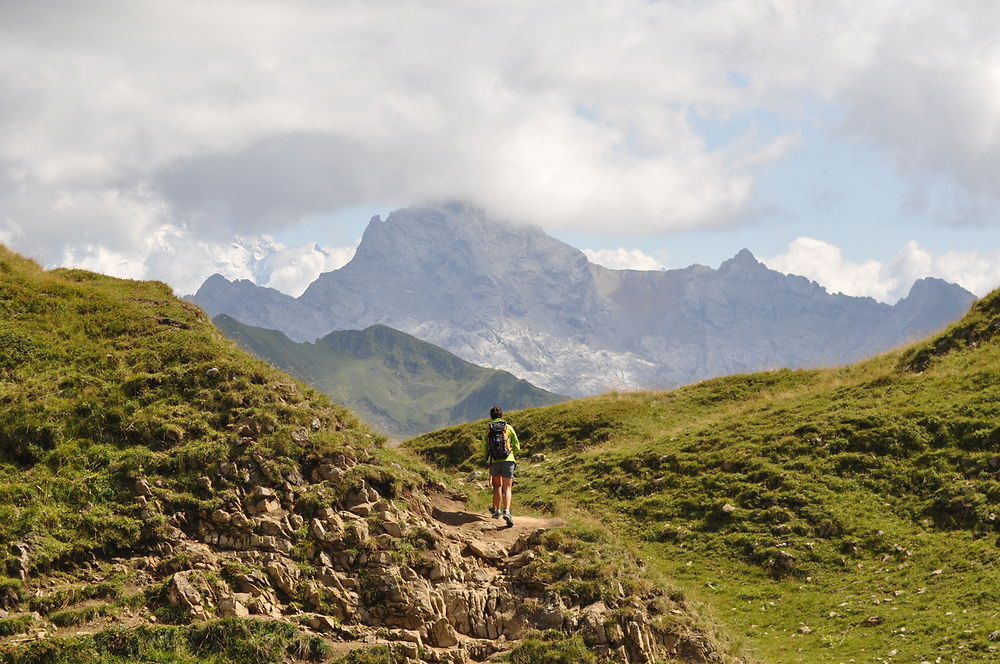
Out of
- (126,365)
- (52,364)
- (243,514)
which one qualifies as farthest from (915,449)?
(52,364)

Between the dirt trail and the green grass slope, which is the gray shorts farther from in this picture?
the green grass slope

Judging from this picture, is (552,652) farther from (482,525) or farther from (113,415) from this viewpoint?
(113,415)

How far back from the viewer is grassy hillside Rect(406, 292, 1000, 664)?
23641mm

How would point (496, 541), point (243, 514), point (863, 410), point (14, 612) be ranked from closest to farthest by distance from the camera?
1. point (14, 612)
2. point (243, 514)
3. point (496, 541)
4. point (863, 410)

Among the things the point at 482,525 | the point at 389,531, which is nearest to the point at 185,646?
the point at 389,531

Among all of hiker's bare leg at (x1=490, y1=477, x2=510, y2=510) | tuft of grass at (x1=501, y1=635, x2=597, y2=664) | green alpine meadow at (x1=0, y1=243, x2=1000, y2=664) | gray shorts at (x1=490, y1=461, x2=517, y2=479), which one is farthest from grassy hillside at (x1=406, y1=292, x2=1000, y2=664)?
gray shorts at (x1=490, y1=461, x2=517, y2=479)

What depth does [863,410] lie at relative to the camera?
121 feet

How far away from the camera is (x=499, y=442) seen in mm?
25594

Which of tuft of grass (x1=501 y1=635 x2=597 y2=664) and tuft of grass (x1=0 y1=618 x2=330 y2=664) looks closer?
tuft of grass (x1=0 y1=618 x2=330 y2=664)

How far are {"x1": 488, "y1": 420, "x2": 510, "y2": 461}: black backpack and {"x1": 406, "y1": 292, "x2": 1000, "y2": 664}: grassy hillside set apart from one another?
272 inches

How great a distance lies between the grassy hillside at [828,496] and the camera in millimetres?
23641

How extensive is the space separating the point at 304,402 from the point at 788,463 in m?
19.6

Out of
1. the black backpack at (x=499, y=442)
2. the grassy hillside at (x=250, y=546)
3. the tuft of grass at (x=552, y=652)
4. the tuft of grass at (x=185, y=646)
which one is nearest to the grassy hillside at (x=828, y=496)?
the grassy hillside at (x=250, y=546)

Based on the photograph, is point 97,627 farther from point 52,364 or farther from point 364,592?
point 52,364
